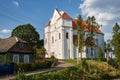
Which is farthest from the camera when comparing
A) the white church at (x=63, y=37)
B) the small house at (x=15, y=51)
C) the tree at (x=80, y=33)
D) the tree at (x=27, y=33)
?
the tree at (x=27, y=33)

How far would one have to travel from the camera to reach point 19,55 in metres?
46.3

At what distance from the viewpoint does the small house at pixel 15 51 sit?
44.1 meters

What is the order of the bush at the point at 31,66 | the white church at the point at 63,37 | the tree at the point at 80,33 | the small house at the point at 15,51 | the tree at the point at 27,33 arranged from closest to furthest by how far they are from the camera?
the bush at the point at 31,66, the small house at the point at 15,51, the tree at the point at 80,33, the white church at the point at 63,37, the tree at the point at 27,33

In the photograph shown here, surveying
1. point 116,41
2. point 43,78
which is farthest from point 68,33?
point 43,78

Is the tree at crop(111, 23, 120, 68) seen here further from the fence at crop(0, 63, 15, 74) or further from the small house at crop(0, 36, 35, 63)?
the fence at crop(0, 63, 15, 74)

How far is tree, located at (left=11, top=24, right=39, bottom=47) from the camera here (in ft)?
278

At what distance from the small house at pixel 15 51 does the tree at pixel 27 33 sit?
115ft

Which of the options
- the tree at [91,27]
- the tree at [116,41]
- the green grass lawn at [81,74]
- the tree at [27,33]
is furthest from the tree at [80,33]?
the tree at [27,33]

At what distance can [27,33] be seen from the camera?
8525 centimetres

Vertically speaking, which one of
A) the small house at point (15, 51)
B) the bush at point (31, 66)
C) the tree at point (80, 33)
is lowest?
the bush at point (31, 66)

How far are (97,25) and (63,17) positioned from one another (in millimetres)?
15355

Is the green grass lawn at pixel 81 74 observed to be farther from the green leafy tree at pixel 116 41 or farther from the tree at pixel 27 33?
the tree at pixel 27 33

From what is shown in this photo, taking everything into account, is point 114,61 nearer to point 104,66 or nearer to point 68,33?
point 104,66

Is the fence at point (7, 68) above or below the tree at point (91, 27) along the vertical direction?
below
